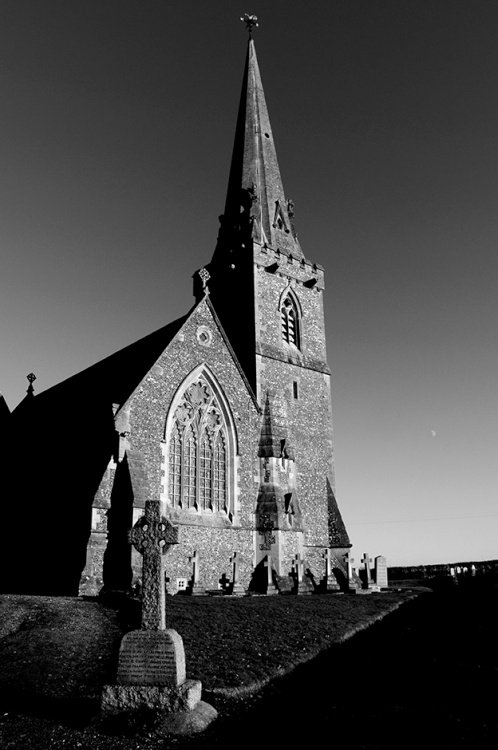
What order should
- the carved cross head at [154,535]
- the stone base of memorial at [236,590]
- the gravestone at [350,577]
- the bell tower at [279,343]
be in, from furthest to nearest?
the bell tower at [279,343], the gravestone at [350,577], the stone base of memorial at [236,590], the carved cross head at [154,535]

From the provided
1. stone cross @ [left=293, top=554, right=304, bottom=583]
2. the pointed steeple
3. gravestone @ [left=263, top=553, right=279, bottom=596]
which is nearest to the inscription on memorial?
gravestone @ [left=263, top=553, right=279, bottom=596]

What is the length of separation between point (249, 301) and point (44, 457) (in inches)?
453

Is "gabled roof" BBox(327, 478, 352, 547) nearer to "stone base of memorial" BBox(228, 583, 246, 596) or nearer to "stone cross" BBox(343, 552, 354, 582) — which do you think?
"stone cross" BBox(343, 552, 354, 582)

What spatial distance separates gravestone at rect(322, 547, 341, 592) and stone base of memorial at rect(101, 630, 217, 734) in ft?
53.4

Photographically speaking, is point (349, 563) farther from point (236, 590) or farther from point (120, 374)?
point (120, 374)

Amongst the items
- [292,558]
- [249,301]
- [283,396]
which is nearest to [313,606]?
[292,558]

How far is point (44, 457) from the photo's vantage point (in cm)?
2633

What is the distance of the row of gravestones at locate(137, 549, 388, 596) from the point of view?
826 inches

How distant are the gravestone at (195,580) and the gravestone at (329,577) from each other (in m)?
5.47

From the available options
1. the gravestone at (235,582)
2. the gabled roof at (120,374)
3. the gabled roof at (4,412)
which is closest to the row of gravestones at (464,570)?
the gravestone at (235,582)

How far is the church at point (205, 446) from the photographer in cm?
2070

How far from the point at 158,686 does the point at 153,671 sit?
9.0 inches

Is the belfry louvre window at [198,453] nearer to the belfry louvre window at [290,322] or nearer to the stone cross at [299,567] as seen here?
the stone cross at [299,567]

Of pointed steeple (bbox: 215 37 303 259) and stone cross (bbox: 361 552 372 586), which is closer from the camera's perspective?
stone cross (bbox: 361 552 372 586)
